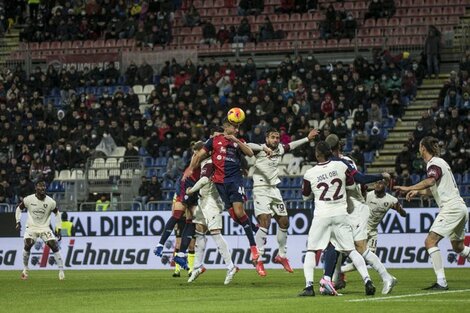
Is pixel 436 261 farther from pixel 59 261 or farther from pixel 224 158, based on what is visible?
pixel 59 261

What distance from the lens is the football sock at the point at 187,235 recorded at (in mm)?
25078

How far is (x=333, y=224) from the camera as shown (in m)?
18.5

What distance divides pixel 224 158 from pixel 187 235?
2.45 metres

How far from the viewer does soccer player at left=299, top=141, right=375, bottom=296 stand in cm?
1842

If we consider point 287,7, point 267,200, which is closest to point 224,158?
point 267,200

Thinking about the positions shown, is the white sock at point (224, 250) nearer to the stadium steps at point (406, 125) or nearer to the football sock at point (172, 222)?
the football sock at point (172, 222)

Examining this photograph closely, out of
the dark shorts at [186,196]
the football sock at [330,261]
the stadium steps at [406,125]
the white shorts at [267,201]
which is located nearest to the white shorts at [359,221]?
the football sock at [330,261]

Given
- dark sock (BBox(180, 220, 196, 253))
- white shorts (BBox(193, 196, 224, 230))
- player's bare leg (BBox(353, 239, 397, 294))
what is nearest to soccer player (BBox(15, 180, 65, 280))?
dark sock (BBox(180, 220, 196, 253))

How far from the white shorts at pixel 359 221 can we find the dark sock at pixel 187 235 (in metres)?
5.17

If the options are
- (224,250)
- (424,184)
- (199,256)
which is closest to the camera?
(424,184)

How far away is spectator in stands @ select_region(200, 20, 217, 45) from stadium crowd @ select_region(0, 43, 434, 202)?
1850 millimetres

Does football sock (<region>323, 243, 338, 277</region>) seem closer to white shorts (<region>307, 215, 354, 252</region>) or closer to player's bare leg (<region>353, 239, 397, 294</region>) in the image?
white shorts (<region>307, 215, 354, 252</region>)

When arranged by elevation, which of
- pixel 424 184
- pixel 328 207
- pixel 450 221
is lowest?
pixel 450 221

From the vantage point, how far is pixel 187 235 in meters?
25.2
